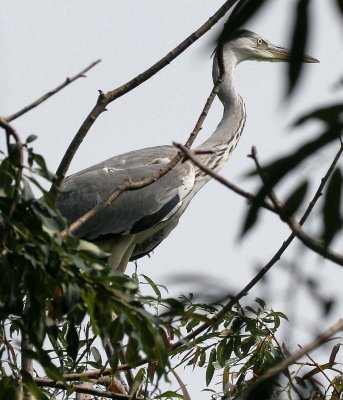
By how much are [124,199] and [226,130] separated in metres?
0.93

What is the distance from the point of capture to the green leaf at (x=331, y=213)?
891mm

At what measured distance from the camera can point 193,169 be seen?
5059mm

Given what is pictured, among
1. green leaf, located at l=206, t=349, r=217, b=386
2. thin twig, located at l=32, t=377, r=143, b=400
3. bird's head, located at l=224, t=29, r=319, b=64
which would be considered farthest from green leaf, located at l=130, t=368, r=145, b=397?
bird's head, located at l=224, t=29, r=319, b=64

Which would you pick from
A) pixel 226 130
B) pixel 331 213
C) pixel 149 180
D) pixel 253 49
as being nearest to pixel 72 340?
pixel 149 180

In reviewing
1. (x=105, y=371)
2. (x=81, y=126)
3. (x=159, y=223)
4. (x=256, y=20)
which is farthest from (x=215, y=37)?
(x=159, y=223)

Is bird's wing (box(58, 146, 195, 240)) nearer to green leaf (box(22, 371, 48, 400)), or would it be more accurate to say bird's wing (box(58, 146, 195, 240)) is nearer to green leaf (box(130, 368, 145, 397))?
green leaf (box(130, 368, 145, 397))

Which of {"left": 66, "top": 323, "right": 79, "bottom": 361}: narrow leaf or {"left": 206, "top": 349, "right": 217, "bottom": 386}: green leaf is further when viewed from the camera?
{"left": 206, "top": 349, "right": 217, "bottom": 386}: green leaf

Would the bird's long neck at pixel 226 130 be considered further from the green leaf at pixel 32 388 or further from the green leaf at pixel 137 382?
the green leaf at pixel 32 388

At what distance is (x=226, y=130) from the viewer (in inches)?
219

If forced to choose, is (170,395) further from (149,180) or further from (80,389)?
(149,180)

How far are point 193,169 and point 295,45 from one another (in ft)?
14.1

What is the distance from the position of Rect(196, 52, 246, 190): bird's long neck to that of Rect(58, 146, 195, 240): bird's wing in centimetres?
30

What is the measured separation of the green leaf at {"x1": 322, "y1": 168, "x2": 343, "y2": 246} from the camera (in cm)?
89

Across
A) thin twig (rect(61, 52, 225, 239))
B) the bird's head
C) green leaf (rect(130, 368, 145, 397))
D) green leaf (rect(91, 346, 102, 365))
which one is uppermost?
the bird's head
